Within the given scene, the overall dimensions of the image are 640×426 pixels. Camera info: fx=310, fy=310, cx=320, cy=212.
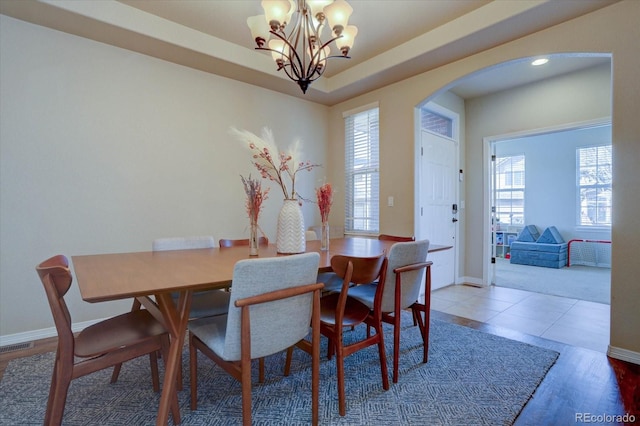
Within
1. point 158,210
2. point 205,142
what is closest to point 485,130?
point 205,142

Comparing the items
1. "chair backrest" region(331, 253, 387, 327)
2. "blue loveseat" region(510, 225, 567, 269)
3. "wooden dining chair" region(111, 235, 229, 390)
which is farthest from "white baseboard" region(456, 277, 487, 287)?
"wooden dining chair" region(111, 235, 229, 390)

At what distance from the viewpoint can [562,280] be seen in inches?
187

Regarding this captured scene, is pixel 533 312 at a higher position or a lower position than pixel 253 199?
lower

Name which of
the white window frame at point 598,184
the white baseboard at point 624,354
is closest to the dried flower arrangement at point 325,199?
the white baseboard at point 624,354

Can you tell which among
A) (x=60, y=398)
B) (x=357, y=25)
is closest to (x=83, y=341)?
(x=60, y=398)

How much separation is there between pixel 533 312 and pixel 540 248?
3431 millimetres

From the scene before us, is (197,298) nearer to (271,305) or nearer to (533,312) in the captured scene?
(271,305)

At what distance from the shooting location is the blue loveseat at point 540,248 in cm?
582

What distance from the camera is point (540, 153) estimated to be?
6.75 meters

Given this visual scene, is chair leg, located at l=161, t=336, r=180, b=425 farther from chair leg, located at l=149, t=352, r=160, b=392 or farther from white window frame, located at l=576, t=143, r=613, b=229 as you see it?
white window frame, located at l=576, t=143, r=613, b=229

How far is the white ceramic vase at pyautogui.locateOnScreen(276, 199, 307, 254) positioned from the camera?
188 centimetres

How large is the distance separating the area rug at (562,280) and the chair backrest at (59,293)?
481cm

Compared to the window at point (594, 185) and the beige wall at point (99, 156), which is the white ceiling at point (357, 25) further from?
the window at point (594, 185)

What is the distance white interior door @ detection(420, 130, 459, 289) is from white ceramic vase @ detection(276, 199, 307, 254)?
90.4 inches
